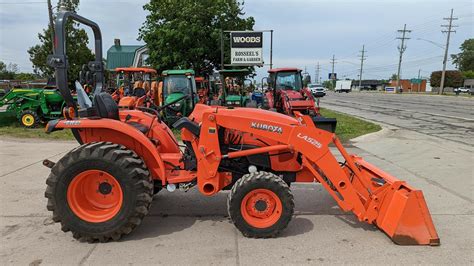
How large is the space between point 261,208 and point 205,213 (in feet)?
3.29

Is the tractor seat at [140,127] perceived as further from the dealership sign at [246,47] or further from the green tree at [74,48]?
the green tree at [74,48]

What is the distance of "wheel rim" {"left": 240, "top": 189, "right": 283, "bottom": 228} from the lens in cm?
372

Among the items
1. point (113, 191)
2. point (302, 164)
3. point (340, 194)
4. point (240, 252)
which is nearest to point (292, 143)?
point (302, 164)

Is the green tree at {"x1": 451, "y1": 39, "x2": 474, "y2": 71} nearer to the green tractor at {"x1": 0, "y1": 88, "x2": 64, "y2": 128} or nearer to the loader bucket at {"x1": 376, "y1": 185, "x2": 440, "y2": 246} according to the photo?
the green tractor at {"x1": 0, "y1": 88, "x2": 64, "y2": 128}

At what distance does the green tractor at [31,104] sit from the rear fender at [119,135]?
961 cm

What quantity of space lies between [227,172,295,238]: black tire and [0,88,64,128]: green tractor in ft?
35.4

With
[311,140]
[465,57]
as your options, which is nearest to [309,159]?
[311,140]

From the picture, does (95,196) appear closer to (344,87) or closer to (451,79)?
(344,87)

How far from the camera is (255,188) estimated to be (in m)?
3.68

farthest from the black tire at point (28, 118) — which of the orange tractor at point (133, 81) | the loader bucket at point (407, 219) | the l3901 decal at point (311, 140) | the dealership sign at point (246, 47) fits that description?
the loader bucket at point (407, 219)

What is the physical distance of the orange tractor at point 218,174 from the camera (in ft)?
Result: 11.9

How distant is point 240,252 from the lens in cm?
347

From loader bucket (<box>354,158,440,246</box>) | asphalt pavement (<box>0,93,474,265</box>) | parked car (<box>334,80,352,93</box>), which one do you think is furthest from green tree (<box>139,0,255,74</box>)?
parked car (<box>334,80,352,93</box>)

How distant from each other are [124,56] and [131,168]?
A: 39.6m
